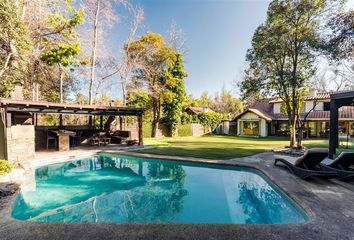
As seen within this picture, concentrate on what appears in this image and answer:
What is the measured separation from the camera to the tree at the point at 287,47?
13.0m

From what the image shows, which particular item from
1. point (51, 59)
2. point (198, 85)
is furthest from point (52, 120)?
point (198, 85)

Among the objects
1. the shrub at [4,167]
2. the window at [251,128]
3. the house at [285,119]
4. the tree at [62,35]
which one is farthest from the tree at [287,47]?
the shrub at [4,167]

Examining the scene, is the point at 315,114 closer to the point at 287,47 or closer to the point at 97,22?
the point at 287,47

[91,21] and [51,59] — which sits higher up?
[91,21]

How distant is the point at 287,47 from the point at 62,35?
15.9m

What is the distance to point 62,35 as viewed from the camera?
640 inches

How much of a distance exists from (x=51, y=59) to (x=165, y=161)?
35.6ft

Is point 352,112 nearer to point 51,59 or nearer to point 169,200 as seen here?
point 169,200

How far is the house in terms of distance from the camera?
76.8ft

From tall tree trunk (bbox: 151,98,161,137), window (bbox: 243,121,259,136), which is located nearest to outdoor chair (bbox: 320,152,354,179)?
tall tree trunk (bbox: 151,98,161,137)

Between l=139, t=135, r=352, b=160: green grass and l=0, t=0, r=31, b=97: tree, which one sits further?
l=139, t=135, r=352, b=160: green grass

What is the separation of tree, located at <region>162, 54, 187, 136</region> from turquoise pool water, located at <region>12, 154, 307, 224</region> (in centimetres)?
1495

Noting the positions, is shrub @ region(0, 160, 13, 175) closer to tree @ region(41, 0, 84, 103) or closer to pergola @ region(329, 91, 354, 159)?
tree @ region(41, 0, 84, 103)

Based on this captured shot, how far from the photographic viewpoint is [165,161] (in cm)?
1095
